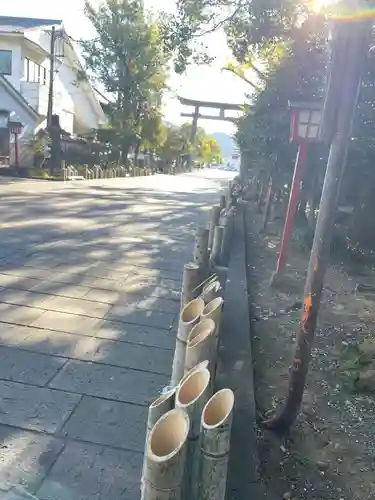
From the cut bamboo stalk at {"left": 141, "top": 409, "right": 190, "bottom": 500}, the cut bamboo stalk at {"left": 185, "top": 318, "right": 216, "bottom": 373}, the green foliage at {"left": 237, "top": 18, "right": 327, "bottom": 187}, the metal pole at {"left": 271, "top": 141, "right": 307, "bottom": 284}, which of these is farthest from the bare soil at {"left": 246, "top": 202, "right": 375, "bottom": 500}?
the green foliage at {"left": 237, "top": 18, "right": 327, "bottom": 187}

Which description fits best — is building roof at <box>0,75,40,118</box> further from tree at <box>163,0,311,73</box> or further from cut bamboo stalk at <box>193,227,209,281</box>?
cut bamboo stalk at <box>193,227,209,281</box>

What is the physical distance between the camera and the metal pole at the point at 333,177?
2.76m

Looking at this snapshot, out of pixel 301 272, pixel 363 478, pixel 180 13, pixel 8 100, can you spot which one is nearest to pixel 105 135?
pixel 8 100

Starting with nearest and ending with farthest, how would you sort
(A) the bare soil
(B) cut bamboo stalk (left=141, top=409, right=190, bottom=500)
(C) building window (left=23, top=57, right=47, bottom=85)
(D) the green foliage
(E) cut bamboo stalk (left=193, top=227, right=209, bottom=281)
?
(B) cut bamboo stalk (left=141, top=409, right=190, bottom=500), (A) the bare soil, (E) cut bamboo stalk (left=193, top=227, right=209, bottom=281), (D) the green foliage, (C) building window (left=23, top=57, right=47, bottom=85)

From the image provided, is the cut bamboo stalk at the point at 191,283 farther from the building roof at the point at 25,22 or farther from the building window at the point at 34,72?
the building roof at the point at 25,22

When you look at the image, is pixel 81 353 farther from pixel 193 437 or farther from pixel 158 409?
pixel 193 437

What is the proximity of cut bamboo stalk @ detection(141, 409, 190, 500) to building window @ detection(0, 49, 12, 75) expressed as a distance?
97.0 feet

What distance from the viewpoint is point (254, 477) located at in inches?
110

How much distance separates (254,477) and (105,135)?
33.4m

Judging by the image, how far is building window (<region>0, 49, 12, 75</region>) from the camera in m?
27.4

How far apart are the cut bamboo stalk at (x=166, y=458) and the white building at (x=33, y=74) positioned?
27.1 meters

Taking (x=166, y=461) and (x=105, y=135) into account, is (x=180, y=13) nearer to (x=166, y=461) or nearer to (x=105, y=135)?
(x=166, y=461)

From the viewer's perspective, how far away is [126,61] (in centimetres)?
3216

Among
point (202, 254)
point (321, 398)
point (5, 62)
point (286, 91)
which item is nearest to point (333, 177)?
point (321, 398)
